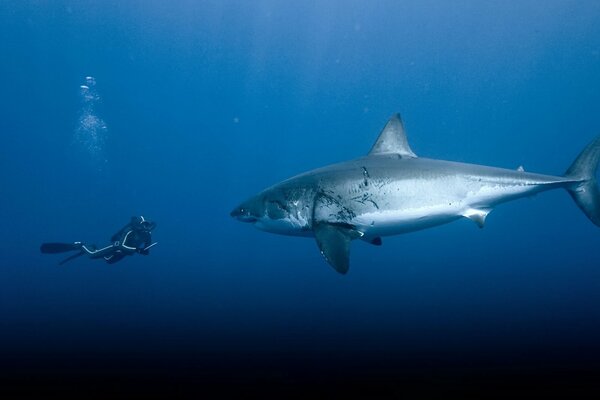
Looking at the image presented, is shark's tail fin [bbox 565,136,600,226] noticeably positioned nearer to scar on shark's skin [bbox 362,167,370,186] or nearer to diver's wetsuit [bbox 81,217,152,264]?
scar on shark's skin [bbox 362,167,370,186]

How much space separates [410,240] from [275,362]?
51.2 metres

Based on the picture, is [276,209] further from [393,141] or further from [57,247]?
[57,247]

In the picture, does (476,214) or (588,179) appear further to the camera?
(588,179)

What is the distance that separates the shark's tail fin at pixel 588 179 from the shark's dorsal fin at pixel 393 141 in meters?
2.66

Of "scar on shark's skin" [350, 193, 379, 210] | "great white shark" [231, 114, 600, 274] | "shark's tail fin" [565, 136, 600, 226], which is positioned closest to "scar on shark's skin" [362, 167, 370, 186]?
"great white shark" [231, 114, 600, 274]

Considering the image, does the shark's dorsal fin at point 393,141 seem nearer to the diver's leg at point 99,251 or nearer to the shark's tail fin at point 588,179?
the shark's tail fin at point 588,179

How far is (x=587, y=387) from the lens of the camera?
4430 millimetres

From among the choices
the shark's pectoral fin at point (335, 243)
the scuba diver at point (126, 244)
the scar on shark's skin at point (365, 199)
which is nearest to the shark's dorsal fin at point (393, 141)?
the scar on shark's skin at point (365, 199)

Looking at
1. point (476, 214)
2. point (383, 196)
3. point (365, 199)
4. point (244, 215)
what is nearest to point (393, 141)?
point (383, 196)


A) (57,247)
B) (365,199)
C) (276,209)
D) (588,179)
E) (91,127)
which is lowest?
(365,199)

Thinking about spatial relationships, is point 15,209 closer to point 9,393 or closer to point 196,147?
point 196,147

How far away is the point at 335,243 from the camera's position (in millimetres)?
4340

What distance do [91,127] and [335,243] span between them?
12903 cm

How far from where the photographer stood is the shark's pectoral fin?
4.03 metres
